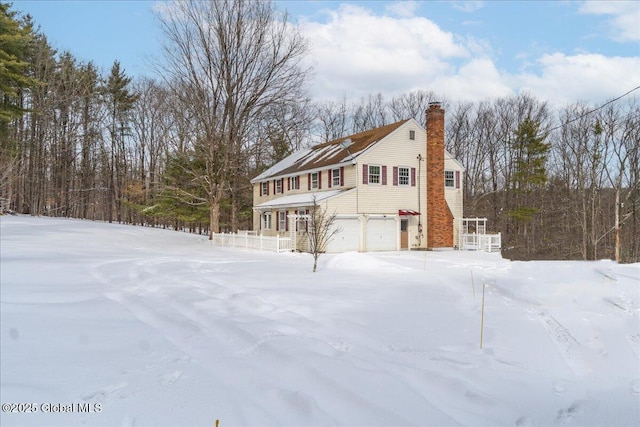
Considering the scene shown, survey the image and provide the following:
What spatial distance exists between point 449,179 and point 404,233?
4968mm

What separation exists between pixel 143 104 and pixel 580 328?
1748 inches

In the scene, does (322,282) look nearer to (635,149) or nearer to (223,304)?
(223,304)

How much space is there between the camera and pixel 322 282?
37.8ft

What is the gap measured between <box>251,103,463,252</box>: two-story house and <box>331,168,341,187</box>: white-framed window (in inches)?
2.4

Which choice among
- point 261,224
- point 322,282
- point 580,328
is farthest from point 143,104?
point 580,328

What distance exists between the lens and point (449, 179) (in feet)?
87.4

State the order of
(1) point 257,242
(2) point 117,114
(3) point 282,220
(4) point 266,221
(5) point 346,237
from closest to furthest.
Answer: (5) point 346,237, (1) point 257,242, (3) point 282,220, (4) point 266,221, (2) point 117,114

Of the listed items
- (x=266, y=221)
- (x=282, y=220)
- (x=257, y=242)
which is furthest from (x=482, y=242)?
(x=266, y=221)

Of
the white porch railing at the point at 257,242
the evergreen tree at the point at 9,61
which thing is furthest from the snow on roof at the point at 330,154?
the evergreen tree at the point at 9,61

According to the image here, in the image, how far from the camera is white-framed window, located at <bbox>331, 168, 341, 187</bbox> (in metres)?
25.1

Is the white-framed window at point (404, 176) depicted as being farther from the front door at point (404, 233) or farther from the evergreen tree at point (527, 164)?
the evergreen tree at point (527, 164)

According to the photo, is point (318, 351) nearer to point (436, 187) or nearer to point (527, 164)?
point (436, 187)

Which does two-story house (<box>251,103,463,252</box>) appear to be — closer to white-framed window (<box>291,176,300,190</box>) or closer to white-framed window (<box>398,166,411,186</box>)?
white-framed window (<box>398,166,411,186</box>)

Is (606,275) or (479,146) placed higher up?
(479,146)
